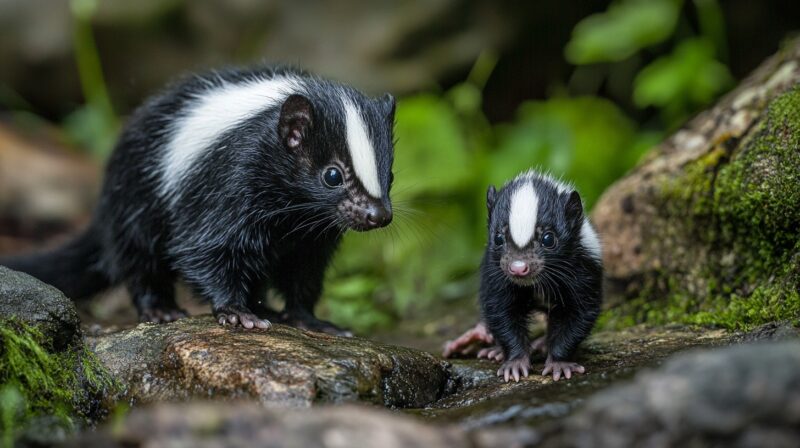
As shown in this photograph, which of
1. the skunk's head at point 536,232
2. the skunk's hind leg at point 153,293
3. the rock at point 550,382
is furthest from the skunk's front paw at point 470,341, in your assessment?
the skunk's hind leg at point 153,293

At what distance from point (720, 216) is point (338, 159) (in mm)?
2942

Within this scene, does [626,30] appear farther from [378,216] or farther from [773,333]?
[773,333]

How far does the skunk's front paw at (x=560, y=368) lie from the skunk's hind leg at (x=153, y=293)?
309 centimetres

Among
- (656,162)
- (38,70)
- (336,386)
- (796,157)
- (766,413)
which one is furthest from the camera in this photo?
(38,70)

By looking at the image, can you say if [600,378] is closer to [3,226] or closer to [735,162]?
[735,162]

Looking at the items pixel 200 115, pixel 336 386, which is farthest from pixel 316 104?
pixel 336 386

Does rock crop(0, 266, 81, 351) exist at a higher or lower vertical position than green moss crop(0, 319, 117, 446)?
higher

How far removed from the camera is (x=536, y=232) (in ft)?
20.3

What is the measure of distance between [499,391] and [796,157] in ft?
8.64

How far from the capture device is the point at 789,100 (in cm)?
652

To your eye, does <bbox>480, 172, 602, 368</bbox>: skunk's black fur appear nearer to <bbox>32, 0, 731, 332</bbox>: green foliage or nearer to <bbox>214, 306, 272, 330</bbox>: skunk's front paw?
<bbox>214, 306, 272, 330</bbox>: skunk's front paw

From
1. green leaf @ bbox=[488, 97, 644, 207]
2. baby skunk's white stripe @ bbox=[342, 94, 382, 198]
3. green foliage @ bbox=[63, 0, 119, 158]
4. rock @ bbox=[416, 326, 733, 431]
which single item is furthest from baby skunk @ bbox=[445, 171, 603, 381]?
green foliage @ bbox=[63, 0, 119, 158]

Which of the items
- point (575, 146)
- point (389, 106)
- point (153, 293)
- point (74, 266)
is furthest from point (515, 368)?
point (575, 146)

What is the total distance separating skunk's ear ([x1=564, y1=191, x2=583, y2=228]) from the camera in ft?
20.9
